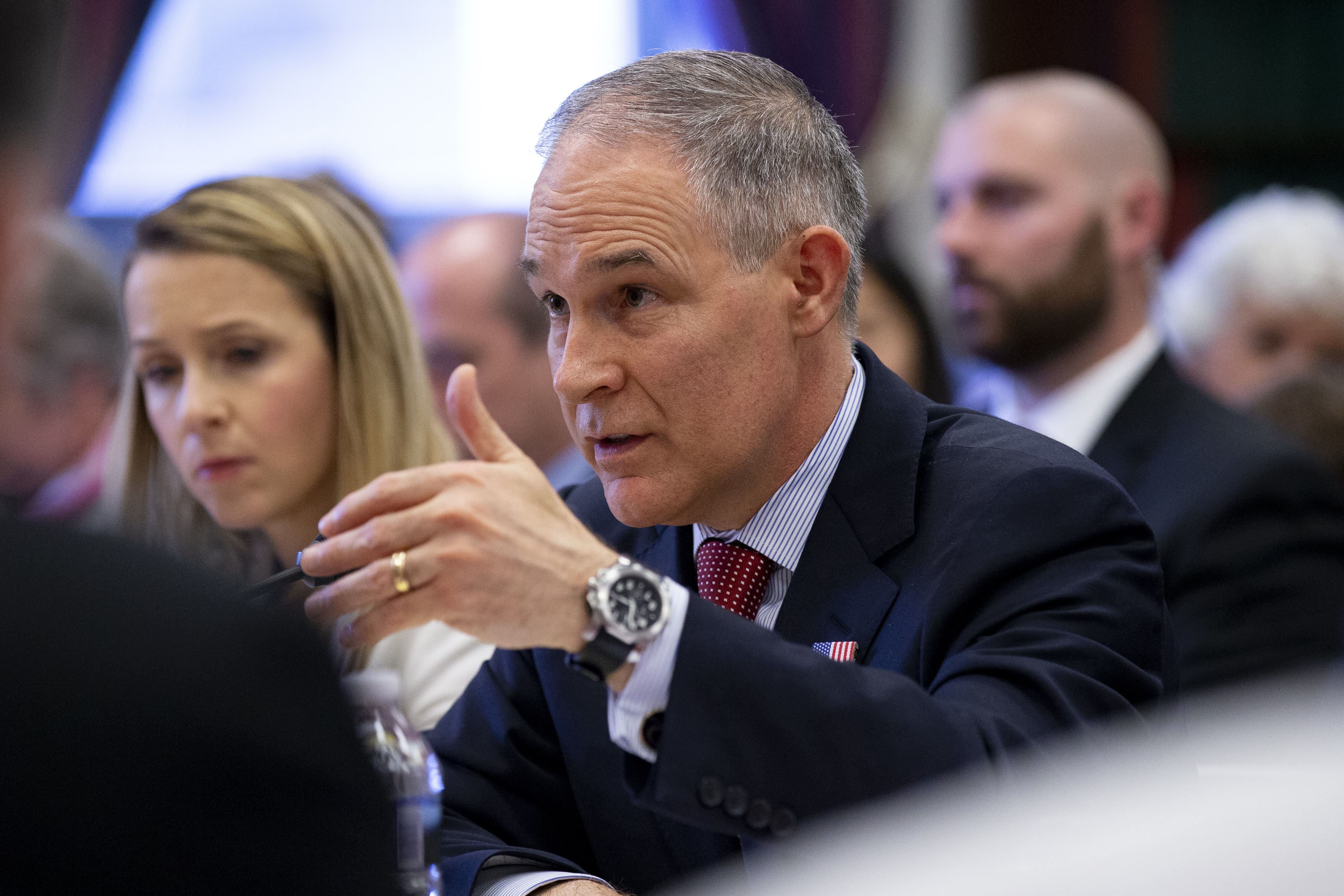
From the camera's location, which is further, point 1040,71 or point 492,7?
point 1040,71

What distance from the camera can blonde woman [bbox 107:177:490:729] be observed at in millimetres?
2520

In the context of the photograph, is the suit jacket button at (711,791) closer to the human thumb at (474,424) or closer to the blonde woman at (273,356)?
the human thumb at (474,424)

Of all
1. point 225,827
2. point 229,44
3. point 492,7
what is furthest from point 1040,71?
point 225,827

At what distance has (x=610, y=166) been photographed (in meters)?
1.78

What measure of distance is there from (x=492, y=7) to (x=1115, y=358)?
331 cm

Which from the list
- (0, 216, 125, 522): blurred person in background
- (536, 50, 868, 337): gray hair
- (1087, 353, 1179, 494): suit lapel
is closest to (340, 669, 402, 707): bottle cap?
(536, 50, 868, 337): gray hair

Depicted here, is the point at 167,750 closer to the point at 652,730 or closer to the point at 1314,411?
the point at 652,730

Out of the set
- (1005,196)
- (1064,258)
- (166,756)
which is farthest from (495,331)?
(166,756)

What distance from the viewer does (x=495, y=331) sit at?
388 cm

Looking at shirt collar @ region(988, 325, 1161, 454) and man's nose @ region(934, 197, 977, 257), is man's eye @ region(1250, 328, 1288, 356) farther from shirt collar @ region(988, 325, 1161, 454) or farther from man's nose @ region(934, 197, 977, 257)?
man's nose @ region(934, 197, 977, 257)

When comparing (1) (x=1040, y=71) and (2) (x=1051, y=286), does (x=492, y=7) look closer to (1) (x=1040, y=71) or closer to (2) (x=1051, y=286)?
(1) (x=1040, y=71)

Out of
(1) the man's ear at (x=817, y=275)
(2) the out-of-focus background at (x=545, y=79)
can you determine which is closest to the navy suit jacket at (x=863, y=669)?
(1) the man's ear at (x=817, y=275)

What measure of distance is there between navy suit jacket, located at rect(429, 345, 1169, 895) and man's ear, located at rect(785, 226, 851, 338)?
120 millimetres

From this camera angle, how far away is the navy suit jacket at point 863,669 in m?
1.38
